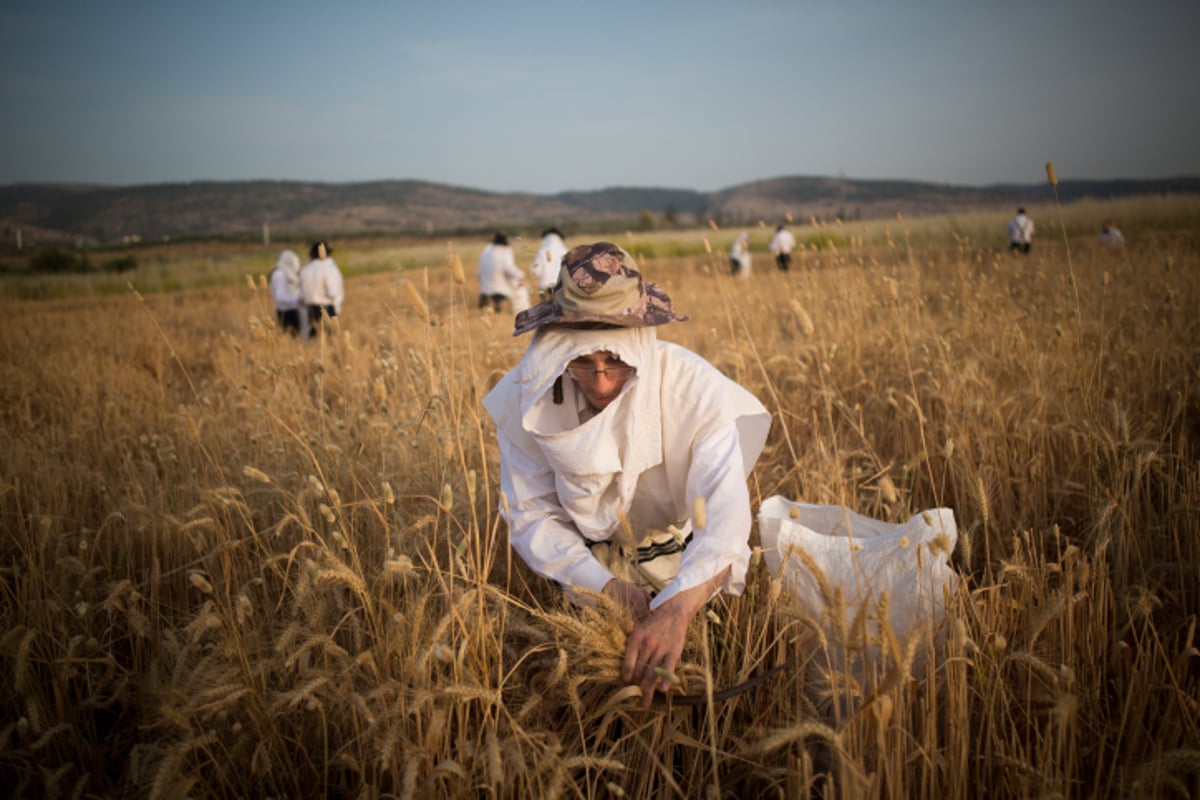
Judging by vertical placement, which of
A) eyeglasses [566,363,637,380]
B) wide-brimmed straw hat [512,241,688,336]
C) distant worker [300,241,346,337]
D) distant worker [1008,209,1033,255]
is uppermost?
distant worker [1008,209,1033,255]

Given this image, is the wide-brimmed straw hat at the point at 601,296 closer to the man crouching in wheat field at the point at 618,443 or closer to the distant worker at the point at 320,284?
the man crouching in wheat field at the point at 618,443

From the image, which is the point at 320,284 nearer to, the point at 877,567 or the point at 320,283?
the point at 320,283

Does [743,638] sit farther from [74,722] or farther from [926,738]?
[74,722]

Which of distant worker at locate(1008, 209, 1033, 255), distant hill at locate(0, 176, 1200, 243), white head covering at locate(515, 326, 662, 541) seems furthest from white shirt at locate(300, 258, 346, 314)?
distant hill at locate(0, 176, 1200, 243)

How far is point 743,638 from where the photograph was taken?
5.66ft

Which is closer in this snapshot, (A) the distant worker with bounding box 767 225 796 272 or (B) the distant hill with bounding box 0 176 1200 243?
(A) the distant worker with bounding box 767 225 796 272

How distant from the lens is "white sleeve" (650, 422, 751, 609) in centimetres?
138

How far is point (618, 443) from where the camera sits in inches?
65.5

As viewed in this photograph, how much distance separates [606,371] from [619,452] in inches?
9.7

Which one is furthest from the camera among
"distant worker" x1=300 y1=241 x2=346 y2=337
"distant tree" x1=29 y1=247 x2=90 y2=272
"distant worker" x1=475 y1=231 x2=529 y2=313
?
"distant tree" x1=29 y1=247 x2=90 y2=272

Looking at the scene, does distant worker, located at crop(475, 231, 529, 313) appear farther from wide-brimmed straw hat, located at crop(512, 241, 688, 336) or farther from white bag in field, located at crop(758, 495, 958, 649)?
white bag in field, located at crop(758, 495, 958, 649)

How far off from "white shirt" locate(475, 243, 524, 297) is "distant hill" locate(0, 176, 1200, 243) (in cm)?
6604

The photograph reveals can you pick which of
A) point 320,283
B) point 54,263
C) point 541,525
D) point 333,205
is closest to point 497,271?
point 320,283

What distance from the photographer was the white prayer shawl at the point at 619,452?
4.99 ft
